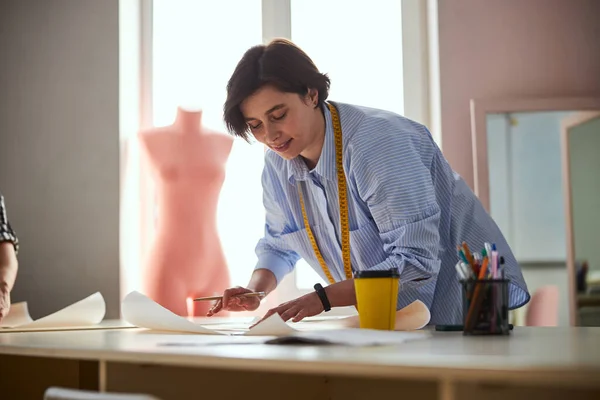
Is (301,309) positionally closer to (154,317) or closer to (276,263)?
(154,317)

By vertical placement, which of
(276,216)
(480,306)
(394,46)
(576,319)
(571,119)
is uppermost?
(394,46)

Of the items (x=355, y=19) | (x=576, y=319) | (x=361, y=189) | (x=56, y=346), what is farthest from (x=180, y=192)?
(x=56, y=346)

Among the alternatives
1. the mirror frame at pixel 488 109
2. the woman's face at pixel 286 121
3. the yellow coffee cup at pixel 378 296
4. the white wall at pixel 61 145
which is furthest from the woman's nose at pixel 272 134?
the white wall at pixel 61 145

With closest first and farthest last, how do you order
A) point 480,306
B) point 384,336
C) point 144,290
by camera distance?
1. point 384,336
2. point 480,306
3. point 144,290

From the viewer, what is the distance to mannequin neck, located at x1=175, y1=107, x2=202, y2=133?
298 cm

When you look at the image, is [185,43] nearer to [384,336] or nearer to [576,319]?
[576,319]

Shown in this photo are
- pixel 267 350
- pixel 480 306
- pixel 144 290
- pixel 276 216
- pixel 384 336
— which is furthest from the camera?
pixel 144 290

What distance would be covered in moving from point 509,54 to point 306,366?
2.34 meters

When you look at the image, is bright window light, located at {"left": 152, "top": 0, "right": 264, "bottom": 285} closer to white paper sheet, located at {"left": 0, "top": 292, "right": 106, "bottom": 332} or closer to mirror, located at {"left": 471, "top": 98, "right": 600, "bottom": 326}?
mirror, located at {"left": 471, "top": 98, "right": 600, "bottom": 326}

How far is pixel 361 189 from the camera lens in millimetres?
1758

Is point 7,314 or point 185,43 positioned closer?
point 7,314

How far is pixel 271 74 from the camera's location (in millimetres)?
1863

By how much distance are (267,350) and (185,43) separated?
2.59m

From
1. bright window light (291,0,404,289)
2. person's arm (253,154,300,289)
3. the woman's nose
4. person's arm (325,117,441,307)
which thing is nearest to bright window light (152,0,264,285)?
bright window light (291,0,404,289)
